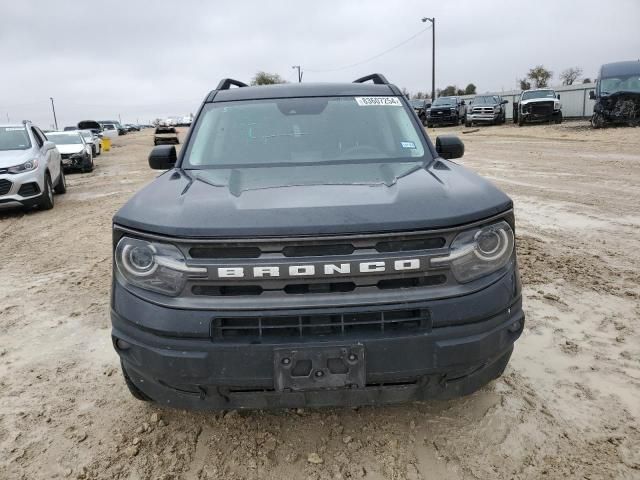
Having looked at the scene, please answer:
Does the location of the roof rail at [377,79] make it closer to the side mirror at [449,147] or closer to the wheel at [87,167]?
the side mirror at [449,147]

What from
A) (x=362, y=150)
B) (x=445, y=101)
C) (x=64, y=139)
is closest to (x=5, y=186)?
(x=362, y=150)

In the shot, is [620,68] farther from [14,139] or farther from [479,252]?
[479,252]

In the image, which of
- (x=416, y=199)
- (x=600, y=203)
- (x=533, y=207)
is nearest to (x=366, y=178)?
(x=416, y=199)

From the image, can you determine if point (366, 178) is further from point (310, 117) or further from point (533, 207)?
point (533, 207)

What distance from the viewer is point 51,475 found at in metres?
2.36

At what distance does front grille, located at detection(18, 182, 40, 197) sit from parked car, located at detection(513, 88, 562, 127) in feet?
77.1

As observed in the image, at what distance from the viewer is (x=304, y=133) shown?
11.2 ft

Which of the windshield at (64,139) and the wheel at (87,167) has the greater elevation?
the windshield at (64,139)

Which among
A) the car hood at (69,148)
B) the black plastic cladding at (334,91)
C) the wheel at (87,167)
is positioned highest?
the black plastic cladding at (334,91)

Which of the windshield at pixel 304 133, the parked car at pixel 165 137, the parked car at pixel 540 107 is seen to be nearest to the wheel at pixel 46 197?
the windshield at pixel 304 133

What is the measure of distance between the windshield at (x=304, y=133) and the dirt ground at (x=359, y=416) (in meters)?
1.45

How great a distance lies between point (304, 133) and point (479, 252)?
1649mm

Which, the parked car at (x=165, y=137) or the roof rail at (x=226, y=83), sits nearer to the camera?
the roof rail at (x=226, y=83)

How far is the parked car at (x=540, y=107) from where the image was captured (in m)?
25.7
